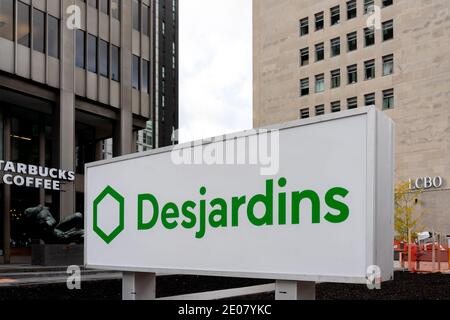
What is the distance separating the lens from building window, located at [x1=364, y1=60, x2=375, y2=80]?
193 ft

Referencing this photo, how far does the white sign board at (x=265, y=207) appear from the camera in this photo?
18.5ft

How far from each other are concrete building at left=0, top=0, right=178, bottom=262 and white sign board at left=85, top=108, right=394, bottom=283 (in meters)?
23.5

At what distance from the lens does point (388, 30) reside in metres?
57.9

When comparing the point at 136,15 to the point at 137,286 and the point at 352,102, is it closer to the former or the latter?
the point at 352,102

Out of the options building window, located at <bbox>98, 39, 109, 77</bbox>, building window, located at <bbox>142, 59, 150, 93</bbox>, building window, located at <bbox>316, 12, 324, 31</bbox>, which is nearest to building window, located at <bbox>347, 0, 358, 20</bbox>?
building window, located at <bbox>316, 12, 324, 31</bbox>

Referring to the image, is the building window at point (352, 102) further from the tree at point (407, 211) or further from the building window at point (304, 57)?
the tree at point (407, 211)

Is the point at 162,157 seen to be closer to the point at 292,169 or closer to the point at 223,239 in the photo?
the point at 223,239

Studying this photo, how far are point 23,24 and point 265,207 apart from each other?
29.3 metres

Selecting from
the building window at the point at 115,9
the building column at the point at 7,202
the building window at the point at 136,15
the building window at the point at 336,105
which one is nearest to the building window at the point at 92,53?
the building window at the point at 115,9

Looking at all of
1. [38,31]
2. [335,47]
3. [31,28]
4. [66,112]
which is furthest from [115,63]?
[335,47]

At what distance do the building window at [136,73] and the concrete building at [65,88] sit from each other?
0.23 feet

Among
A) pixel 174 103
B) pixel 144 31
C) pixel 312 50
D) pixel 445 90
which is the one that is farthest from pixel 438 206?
pixel 174 103

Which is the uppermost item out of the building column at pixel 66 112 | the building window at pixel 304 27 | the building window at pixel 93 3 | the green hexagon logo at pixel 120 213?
the building window at pixel 304 27
